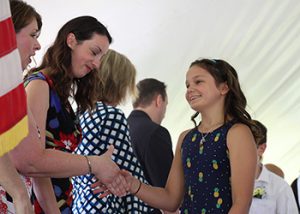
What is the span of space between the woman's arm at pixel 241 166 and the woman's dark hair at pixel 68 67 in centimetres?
54

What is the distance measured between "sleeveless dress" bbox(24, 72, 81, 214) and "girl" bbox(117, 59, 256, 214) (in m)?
0.35

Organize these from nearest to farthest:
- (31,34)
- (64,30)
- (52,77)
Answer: (31,34) → (52,77) → (64,30)

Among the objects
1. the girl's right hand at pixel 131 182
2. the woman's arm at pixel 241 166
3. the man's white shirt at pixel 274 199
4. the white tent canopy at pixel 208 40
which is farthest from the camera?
the white tent canopy at pixel 208 40

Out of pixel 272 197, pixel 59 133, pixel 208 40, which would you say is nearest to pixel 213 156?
pixel 59 133

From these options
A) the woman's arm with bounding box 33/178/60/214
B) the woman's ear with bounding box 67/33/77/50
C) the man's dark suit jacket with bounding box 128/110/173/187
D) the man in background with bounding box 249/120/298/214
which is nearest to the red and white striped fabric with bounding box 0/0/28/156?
the woman's arm with bounding box 33/178/60/214

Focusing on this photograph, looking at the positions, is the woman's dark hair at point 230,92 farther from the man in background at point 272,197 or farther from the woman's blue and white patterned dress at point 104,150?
the man in background at point 272,197

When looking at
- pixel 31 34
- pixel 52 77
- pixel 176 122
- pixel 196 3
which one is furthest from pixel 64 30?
pixel 176 122

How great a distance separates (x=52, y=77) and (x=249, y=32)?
3.26 metres

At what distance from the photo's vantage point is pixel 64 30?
7.60ft

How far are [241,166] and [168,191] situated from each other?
0.36m

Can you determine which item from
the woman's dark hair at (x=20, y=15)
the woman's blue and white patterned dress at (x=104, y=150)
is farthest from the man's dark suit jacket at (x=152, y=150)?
the woman's dark hair at (x=20, y=15)

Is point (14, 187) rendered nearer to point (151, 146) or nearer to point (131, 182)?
point (131, 182)

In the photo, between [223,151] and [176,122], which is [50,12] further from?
[223,151]

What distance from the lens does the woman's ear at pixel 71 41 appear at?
2.28 m
